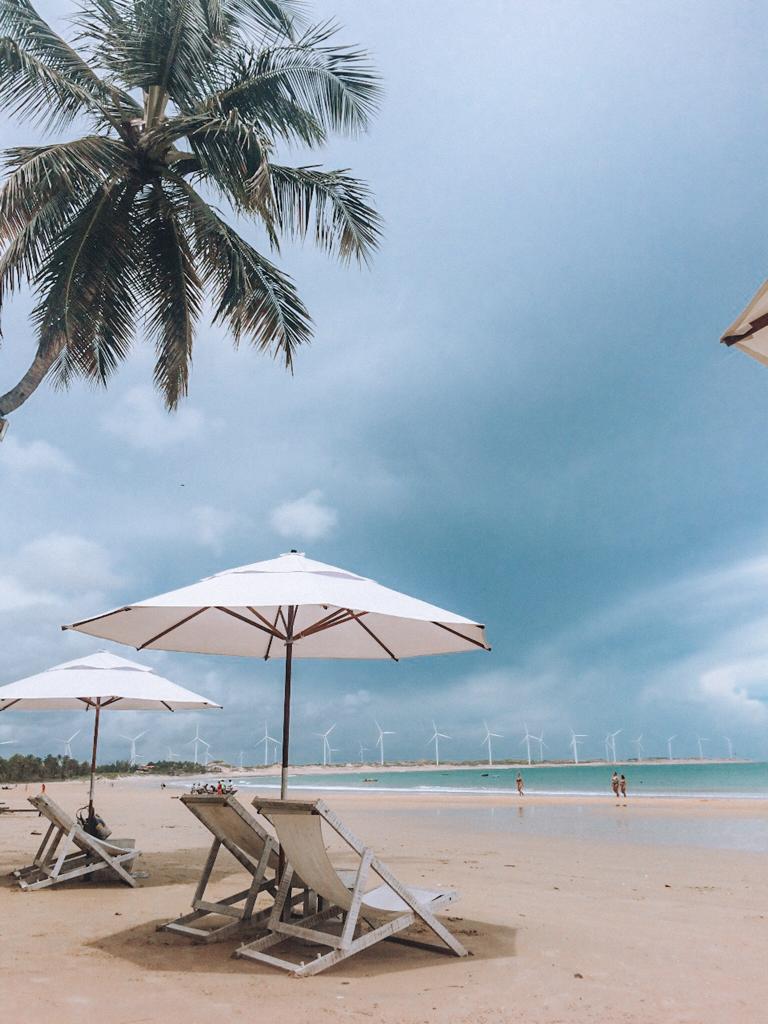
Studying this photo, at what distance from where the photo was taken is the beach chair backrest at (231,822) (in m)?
5.39

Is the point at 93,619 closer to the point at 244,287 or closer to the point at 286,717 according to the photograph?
the point at 286,717

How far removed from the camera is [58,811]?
24.3ft

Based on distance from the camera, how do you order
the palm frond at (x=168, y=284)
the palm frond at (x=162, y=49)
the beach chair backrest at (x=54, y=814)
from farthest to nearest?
the palm frond at (x=168, y=284) < the palm frond at (x=162, y=49) < the beach chair backrest at (x=54, y=814)

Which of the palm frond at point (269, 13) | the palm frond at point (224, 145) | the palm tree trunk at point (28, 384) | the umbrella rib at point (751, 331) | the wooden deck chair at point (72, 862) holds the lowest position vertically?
the wooden deck chair at point (72, 862)

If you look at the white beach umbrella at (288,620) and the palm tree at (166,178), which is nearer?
the white beach umbrella at (288,620)

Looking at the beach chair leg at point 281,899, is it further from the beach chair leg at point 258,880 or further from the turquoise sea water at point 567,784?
the turquoise sea water at point 567,784

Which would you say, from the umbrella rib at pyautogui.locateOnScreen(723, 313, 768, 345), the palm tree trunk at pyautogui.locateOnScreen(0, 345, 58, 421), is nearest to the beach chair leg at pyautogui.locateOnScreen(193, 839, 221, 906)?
the umbrella rib at pyautogui.locateOnScreen(723, 313, 768, 345)

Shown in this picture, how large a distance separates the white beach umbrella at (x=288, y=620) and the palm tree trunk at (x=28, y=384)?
4.14m

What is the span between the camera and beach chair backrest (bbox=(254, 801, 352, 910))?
4527 millimetres

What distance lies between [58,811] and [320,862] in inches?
157

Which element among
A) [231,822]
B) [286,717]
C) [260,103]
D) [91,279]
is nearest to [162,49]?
[260,103]

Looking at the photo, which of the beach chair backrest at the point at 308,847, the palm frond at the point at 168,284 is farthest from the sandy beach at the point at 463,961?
the palm frond at the point at 168,284

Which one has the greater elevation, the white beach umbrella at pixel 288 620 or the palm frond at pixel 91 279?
the palm frond at pixel 91 279

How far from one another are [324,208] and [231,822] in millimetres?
9127
